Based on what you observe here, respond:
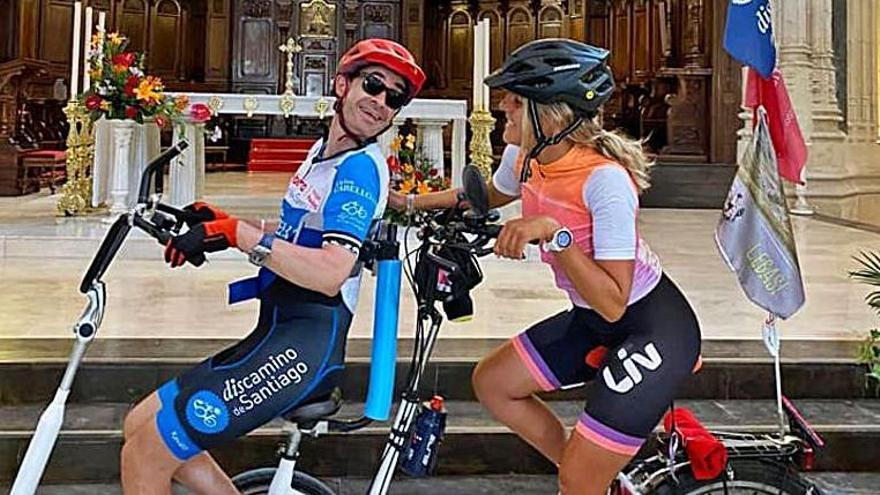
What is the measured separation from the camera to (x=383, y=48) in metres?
1.71

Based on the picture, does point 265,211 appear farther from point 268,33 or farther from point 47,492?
point 268,33

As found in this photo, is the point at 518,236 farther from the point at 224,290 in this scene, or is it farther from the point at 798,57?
the point at 798,57

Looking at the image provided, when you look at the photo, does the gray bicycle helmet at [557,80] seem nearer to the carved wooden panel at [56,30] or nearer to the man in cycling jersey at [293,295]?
the man in cycling jersey at [293,295]

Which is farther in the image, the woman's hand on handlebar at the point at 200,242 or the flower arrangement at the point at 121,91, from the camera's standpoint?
the flower arrangement at the point at 121,91

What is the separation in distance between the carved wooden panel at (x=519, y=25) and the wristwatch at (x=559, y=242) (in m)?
14.2

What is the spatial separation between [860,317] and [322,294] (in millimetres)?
3658

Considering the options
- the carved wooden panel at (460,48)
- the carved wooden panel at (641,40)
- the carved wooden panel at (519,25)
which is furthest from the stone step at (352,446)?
the carved wooden panel at (460,48)

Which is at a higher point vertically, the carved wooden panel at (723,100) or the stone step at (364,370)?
the carved wooden panel at (723,100)

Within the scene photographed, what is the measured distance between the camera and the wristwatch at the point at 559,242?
1.55m

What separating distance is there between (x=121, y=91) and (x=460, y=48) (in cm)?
997

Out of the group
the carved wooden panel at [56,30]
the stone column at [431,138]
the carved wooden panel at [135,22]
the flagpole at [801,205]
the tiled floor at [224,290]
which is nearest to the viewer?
the tiled floor at [224,290]

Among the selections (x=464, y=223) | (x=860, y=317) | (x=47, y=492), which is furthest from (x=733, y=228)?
(x=860, y=317)

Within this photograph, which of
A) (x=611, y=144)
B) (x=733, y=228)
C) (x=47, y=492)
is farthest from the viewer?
(x=47, y=492)

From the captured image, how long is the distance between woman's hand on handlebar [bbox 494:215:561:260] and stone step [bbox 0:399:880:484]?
1540mm
